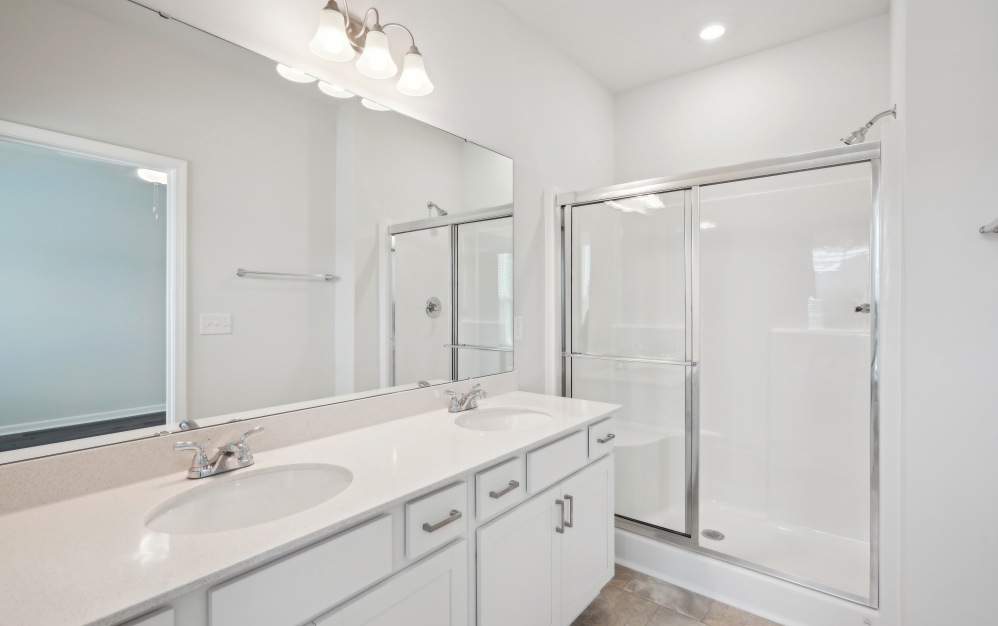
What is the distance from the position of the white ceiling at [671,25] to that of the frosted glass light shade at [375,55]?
0.98m

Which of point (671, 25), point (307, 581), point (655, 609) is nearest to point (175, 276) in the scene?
point (307, 581)

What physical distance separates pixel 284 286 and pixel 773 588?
2.26 meters

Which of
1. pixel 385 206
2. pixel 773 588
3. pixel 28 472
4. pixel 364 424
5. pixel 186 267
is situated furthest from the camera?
pixel 773 588

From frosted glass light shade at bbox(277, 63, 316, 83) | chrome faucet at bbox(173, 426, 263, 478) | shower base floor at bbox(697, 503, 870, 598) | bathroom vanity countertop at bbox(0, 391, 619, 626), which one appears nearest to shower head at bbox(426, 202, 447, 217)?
frosted glass light shade at bbox(277, 63, 316, 83)

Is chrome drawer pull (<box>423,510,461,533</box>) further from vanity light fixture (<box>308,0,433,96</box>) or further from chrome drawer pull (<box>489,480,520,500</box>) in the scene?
vanity light fixture (<box>308,0,433,96</box>)

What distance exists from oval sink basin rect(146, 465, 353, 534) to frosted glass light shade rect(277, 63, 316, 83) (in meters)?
1.16

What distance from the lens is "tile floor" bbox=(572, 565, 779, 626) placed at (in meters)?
1.80

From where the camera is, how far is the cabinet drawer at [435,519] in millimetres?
1001

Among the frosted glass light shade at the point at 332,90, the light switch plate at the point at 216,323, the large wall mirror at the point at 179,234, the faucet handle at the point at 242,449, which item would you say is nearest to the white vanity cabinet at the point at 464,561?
the faucet handle at the point at 242,449

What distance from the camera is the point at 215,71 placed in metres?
1.20

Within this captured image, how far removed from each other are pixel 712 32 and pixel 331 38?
2089mm

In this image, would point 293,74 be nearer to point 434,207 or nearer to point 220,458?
point 434,207

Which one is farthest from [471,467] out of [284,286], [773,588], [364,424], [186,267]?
[773,588]

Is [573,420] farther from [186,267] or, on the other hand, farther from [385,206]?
[186,267]
